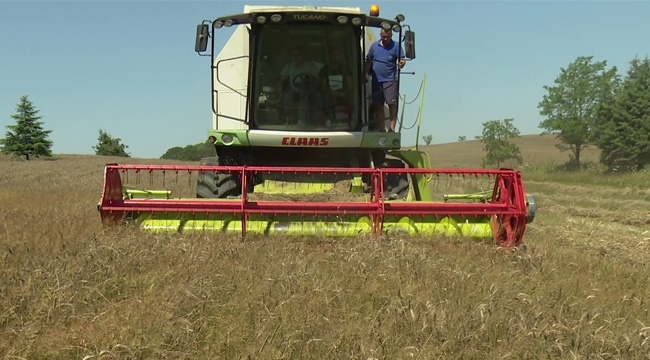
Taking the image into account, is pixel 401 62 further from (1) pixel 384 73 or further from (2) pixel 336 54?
(2) pixel 336 54

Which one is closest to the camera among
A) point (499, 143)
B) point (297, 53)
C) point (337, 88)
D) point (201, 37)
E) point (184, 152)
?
point (201, 37)

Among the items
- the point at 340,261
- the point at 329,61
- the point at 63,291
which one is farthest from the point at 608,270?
the point at 63,291

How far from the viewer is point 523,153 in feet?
177

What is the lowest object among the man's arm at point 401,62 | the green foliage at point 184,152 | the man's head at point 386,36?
the green foliage at point 184,152

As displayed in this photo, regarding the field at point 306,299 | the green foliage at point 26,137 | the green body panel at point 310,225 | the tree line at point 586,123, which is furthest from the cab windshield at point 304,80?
the green foliage at point 26,137

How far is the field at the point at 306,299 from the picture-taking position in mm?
2637

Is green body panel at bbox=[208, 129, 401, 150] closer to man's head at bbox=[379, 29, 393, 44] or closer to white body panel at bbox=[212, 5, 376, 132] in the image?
white body panel at bbox=[212, 5, 376, 132]

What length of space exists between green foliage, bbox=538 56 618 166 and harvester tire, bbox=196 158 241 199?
36512 mm

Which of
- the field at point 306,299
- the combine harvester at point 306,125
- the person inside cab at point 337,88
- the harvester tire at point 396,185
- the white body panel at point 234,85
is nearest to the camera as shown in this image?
the field at point 306,299

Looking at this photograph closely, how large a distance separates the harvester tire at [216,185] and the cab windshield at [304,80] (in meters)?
0.68

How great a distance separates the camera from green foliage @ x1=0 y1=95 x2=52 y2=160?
1463 inches

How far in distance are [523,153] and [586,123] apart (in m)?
14.9

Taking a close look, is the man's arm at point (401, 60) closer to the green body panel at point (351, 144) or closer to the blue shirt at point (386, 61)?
the blue shirt at point (386, 61)

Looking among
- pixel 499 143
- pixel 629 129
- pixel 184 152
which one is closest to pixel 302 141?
pixel 629 129
